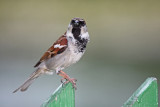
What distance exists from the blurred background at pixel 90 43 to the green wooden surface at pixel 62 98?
2023 millimetres

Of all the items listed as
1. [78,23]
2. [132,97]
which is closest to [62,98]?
[132,97]

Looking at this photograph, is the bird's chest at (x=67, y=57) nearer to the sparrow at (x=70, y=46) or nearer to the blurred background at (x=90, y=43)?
the sparrow at (x=70, y=46)

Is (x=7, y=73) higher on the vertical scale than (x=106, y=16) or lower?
lower

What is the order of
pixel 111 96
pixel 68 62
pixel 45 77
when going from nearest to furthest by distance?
pixel 68 62 < pixel 111 96 < pixel 45 77

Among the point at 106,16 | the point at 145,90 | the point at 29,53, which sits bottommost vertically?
the point at 29,53

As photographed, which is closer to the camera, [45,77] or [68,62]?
[68,62]

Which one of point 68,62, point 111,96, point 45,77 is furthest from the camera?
point 45,77

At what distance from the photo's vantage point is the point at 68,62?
2.00m

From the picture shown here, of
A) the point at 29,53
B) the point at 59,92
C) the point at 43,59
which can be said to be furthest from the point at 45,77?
the point at 59,92

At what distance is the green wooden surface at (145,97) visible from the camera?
127cm

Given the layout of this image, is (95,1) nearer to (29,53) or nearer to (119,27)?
(119,27)

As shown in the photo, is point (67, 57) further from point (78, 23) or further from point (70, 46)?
point (78, 23)

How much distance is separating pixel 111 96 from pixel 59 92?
2057 mm

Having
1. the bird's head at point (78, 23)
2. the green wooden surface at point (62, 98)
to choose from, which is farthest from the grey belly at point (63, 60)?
the green wooden surface at point (62, 98)
